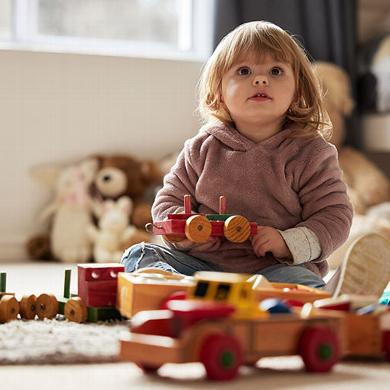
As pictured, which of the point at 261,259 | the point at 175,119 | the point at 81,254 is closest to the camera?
the point at 261,259

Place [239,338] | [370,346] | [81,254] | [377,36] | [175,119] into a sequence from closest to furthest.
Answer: [239,338] < [370,346] < [81,254] < [175,119] < [377,36]

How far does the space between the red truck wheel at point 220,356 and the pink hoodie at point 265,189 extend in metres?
0.53

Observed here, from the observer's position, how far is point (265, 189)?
1453mm

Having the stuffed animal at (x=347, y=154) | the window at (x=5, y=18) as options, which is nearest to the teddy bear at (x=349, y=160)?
the stuffed animal at (x=347, y=154)

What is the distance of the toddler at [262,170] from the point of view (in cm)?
140

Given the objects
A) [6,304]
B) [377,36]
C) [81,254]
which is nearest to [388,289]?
[6,304]

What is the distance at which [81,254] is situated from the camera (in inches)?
102

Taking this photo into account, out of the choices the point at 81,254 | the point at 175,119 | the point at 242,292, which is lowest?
the point at 81,254

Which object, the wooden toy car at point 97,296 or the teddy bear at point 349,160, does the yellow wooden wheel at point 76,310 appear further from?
the teddy bear at point 349,160

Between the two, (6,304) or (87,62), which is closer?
(6,304)

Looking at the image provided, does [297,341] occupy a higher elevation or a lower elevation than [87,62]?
lower

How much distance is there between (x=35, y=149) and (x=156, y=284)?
65.2 inches

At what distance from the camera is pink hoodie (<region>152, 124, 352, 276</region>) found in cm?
141

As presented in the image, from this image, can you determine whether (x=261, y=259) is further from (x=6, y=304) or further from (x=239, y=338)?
(x=239, y=338)
